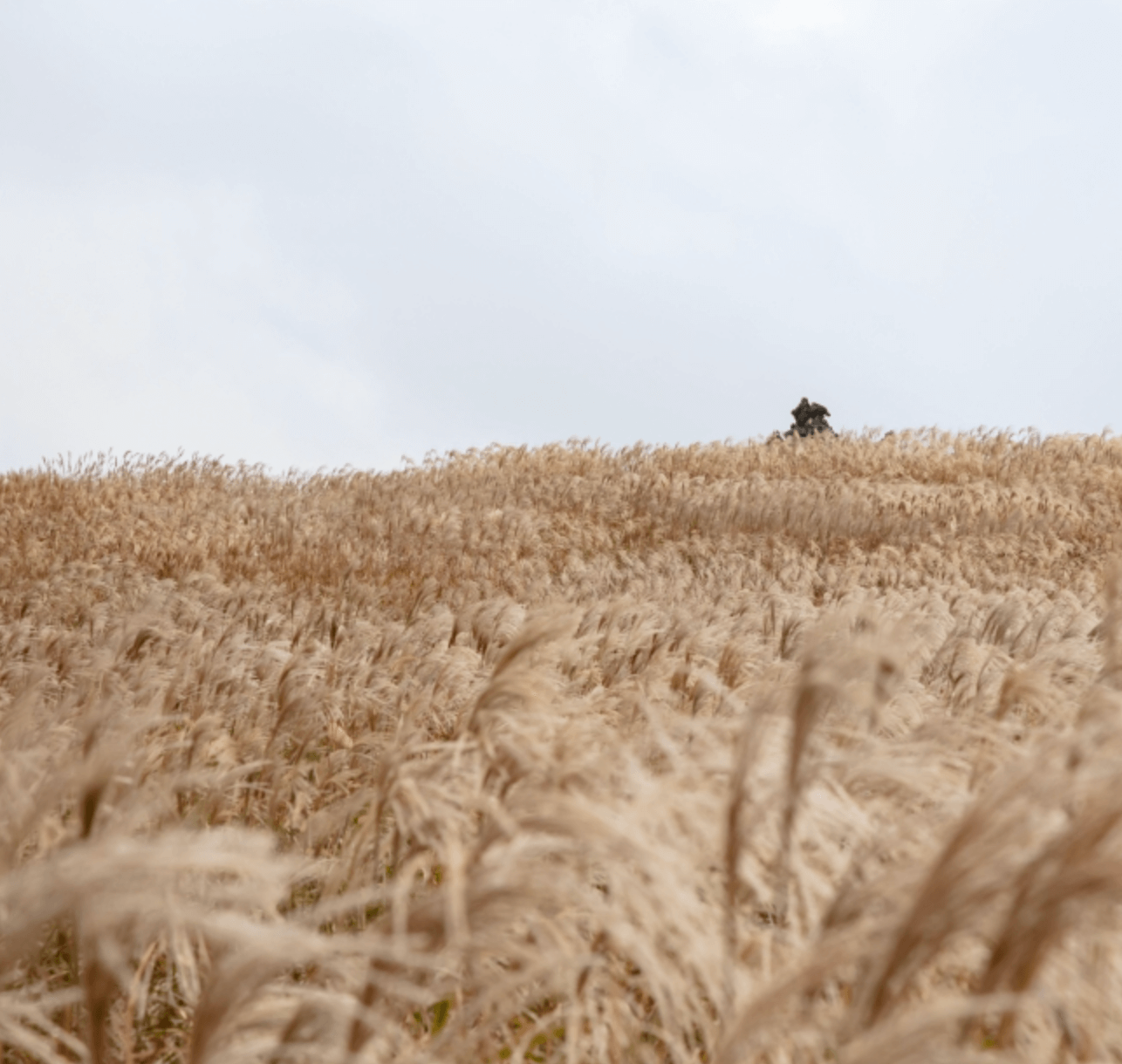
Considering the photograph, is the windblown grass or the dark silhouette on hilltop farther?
the dark silhouette on hilltop

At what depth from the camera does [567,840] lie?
148 cm

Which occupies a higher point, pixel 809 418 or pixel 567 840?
pixel 809 418

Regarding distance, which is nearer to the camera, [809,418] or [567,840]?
[567,840]

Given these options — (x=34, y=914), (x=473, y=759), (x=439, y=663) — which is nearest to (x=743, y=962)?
(x=473, y=759)

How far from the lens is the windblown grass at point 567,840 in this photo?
1.26 metres

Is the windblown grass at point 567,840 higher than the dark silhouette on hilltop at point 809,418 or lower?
lower

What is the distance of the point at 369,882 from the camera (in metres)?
2.32

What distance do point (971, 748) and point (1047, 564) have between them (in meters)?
10.1

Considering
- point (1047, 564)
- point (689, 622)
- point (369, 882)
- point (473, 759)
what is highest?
point (1047, 564)

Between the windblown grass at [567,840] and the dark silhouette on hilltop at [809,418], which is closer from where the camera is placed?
the windblown grass at [567,840]

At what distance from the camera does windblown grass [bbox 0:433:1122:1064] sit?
4.13 feet

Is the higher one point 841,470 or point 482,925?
point 841,470

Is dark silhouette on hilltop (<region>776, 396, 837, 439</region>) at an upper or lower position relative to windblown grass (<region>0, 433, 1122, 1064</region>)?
upper

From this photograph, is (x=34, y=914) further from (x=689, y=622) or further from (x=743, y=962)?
(x=689, y=622)
